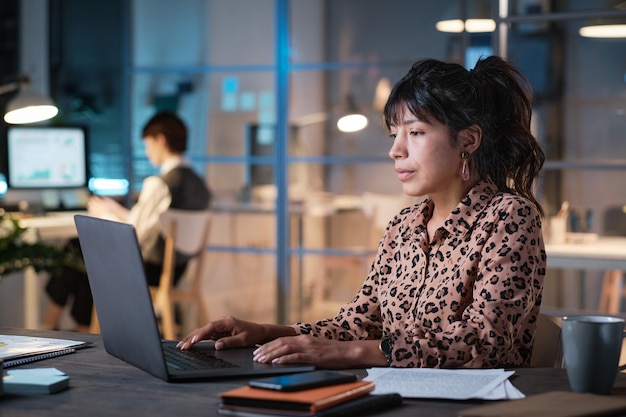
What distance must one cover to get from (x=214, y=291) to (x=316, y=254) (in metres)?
0.70

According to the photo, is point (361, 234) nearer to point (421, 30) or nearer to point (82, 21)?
point (421, 30)

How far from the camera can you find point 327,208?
5.63m

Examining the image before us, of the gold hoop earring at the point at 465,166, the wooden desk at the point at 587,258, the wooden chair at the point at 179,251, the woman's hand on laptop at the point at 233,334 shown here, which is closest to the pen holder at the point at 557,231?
the wooden desk at the point at 587,258

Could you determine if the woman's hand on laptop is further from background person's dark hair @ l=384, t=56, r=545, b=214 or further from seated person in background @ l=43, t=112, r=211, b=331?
seated person in background @ l=43, t=112, r=211, b=331

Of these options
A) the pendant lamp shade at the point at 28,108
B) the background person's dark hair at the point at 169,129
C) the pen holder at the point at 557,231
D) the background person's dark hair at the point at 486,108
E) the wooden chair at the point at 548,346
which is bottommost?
the wooden chair at the point at 548,346

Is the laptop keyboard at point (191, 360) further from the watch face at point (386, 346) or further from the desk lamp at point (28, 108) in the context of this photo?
the desk lamp at point (28, 108)

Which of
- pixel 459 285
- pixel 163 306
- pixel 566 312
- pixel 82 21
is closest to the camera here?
pixel 459 285

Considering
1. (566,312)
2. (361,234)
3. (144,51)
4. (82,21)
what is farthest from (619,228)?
(82,21)

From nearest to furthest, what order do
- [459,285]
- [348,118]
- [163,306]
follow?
[459,285] < [163,306] < [348,118]

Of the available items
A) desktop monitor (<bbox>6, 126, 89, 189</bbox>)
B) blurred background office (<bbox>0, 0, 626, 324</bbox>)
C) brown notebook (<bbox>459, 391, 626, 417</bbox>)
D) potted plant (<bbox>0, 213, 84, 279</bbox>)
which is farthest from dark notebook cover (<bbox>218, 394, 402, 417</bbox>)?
desktop monitor (<bbox>6, 126, 89, 189</bbox>)

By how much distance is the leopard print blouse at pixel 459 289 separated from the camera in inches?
71.2

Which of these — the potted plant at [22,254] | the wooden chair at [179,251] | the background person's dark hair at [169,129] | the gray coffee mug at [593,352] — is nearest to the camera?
the gray coffee mug at [593,352]

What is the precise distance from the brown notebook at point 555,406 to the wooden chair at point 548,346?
0.56 metres

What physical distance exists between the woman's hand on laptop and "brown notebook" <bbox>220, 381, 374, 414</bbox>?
497mm
